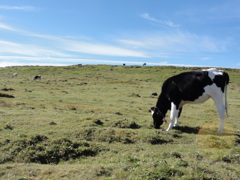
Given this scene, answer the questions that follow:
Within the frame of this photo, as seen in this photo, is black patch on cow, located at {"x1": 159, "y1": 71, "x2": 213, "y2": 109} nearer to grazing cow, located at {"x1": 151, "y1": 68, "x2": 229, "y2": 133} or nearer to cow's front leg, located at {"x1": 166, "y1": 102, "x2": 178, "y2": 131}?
grazing cow, located at {"x1": 151, "y1": 68, "x2": 229, "y2": 133}

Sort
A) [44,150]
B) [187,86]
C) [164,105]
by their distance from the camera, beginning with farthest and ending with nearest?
[164,105] < [187,86] < [44,150]

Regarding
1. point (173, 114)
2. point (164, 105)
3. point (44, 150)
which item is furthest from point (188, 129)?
point (44, 150)

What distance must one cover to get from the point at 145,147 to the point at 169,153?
4.48 feet

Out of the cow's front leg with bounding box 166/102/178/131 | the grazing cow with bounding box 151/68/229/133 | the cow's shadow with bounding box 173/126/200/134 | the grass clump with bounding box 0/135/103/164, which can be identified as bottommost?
the grass clump with bounding box 0/135/103/164

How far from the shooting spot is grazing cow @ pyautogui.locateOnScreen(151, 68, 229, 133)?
11.0 meters

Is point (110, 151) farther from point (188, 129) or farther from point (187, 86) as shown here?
point (188, 129)

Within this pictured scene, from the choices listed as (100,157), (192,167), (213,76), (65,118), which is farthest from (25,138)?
(213,76)

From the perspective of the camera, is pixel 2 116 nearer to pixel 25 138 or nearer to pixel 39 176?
pixel 25 138

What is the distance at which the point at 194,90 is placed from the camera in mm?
11391

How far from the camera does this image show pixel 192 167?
266 inches

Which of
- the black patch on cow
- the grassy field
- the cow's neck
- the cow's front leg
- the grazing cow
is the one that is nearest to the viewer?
the grassy field

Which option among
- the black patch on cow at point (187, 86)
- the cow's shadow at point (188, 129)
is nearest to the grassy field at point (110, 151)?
the cow's shadow at point (188, 129)

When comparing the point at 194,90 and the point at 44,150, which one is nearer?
the point at 44,150

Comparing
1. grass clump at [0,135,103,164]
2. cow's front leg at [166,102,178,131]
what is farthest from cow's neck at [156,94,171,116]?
grass clump at [0,135,103,164]
